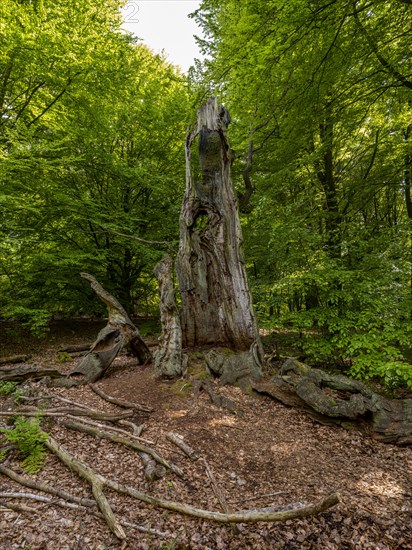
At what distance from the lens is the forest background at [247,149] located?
5.28 metres

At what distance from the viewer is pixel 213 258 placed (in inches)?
234

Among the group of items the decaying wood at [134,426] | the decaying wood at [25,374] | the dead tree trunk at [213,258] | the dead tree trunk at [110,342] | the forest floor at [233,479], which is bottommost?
the forest floor at [233,479]

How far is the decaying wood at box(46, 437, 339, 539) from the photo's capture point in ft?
6.66

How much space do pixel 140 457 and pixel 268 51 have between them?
6020 millimetres

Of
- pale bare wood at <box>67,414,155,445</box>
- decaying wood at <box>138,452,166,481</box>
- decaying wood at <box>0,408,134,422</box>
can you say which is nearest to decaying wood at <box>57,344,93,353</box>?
decaying wood at <box>0,408,134,422</box>

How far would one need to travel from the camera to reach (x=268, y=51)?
15.0 feet

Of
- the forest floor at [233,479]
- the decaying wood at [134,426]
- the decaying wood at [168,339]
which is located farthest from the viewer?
the decaying wood at [168,339]

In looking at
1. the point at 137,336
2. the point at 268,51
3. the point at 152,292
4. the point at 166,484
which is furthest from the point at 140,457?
the point at 152,292

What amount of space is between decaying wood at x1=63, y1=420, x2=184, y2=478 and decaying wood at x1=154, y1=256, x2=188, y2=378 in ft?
5.35

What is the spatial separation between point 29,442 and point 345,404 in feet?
12.8

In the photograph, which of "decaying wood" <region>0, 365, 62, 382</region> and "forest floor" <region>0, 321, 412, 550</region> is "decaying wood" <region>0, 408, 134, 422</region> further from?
"decaying wood" <region>0, 365, 62, 382</region>

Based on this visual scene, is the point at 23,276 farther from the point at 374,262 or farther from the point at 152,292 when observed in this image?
the point at 374,262

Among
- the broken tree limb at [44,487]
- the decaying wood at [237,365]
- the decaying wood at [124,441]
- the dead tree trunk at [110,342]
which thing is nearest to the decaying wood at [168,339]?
the decaying wood at [237,365]

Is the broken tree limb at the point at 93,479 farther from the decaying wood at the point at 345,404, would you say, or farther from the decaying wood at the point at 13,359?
the decaying wood at the point at 13,359
